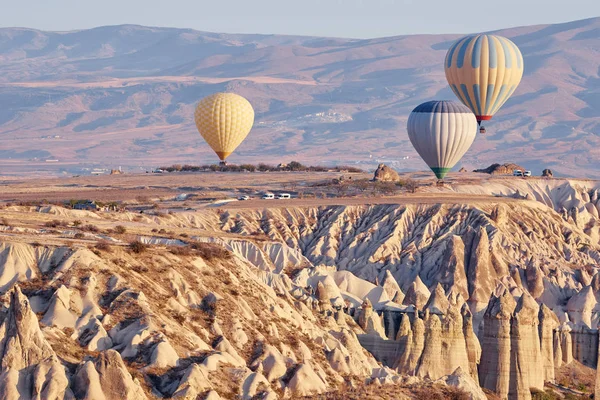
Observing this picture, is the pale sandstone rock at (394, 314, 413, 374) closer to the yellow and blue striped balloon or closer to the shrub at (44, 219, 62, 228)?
the shrub at (44, 219, 62, 228)

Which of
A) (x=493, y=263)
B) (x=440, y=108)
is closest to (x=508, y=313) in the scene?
(x=493, y=263)

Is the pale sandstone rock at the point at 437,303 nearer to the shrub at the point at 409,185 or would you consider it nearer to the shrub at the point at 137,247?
the shrub at the point at 137,247

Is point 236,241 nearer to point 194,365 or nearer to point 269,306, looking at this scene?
point 269,306

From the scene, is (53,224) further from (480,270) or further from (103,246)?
(480,270)

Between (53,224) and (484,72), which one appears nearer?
(53,224)

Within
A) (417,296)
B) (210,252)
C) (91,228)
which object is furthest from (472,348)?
(91,228)

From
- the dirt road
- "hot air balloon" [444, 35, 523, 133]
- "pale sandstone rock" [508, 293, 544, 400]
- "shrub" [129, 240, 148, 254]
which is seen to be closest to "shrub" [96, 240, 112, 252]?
"shrub" [129, 240, 148, 254]

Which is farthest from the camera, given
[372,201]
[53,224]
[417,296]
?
[372,201]
